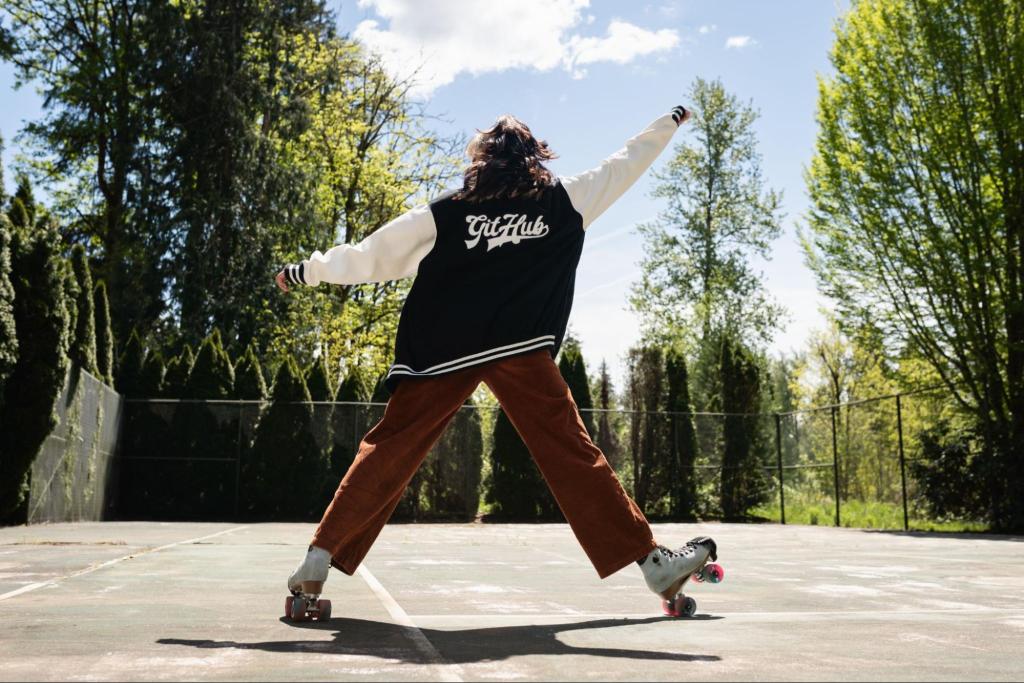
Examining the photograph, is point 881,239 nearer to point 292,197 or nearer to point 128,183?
point 292,197

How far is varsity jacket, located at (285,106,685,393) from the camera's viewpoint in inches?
126

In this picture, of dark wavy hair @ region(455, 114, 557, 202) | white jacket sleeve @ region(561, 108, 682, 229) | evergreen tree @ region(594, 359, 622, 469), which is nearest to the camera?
dark wavy hair @ region(455, 114, 557, 202)

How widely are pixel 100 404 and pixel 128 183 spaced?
10947 millimetres

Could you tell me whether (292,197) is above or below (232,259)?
above

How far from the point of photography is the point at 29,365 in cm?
1006

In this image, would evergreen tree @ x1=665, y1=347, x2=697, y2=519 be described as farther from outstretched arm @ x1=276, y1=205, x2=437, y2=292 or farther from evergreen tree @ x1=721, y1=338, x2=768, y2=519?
outstretched arm @ x1=276, y1=205, x2=437, y2=292

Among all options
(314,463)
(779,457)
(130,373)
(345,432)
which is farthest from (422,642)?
(779,457)

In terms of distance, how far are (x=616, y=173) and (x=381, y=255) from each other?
923 mm

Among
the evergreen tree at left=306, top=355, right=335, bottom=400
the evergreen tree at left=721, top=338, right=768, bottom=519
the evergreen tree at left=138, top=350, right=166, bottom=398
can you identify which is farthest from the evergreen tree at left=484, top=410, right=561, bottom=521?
the evergreen tree at left=138, top=350, right=166, bottom=398

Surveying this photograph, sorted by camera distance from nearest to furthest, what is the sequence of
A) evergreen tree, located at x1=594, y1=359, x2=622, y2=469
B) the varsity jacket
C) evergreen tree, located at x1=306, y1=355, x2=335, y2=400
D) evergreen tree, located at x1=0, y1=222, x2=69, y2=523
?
the varsity jacket < evergreen tree, located at x1=0, y1=222, x2=69, y2=523 < evergreen tree, located at x1=306, y1=355, x2=335, y2=400 < evergreen tree, located at x1=594, y1=359, x2=622, y2=469

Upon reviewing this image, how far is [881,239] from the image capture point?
44.5 ft

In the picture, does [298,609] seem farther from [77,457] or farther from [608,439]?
[608,439]

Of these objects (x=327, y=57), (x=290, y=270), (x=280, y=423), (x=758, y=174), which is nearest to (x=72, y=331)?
(x=280, y=423)

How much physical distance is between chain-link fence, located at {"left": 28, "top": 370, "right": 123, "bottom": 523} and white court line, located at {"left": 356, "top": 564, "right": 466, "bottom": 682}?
776cm
